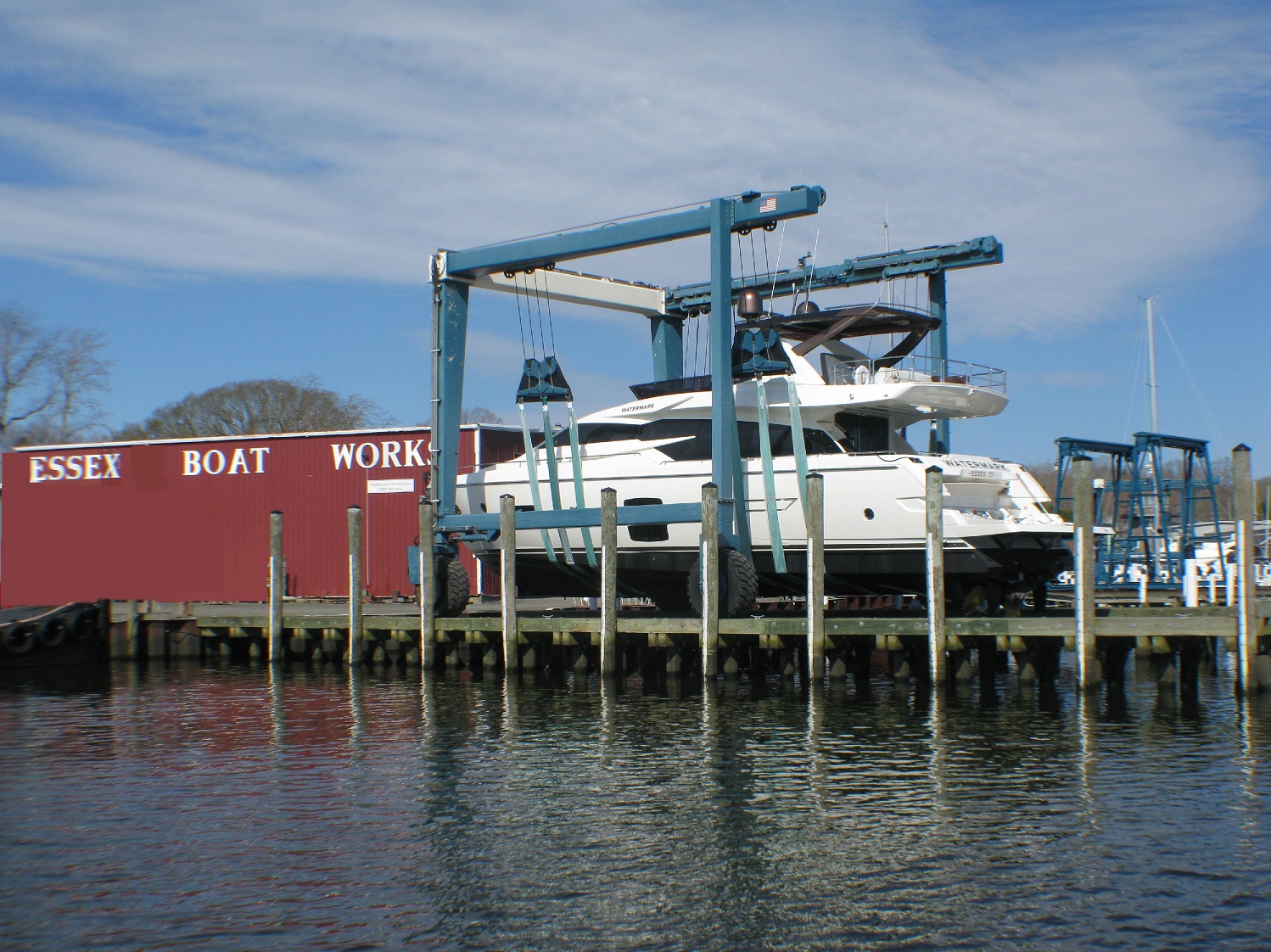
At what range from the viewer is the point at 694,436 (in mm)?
15945

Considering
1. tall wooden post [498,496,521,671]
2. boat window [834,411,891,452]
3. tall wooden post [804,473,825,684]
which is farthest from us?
boat window [834,411,891,452]

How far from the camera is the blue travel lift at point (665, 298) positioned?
14.7 metres

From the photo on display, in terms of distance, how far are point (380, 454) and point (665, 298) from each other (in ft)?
23.5

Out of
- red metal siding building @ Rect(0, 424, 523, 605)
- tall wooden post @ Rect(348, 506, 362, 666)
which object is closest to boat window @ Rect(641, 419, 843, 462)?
tall wooden post @ Rect(348, 506, 362, 666)

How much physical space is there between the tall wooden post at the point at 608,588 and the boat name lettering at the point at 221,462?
12655 millimetres

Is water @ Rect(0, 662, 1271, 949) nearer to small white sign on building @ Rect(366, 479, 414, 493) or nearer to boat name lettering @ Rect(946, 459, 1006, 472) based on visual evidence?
boat name lettering @ Rect(946, 459, 1006, 472)

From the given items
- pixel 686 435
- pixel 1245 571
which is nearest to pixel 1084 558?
pixel 1245 571

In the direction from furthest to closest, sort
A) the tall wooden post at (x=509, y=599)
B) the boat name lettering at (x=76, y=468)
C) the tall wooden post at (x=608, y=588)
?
the boat name lettering at (x=76, y=468) → the tall wooden post at (x=509, y=599) → the tall wooden post at (x=608, y=588)

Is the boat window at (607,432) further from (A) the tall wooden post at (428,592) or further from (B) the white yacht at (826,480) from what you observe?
(A) the tall wooden post at (428,592)

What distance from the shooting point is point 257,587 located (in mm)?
24531

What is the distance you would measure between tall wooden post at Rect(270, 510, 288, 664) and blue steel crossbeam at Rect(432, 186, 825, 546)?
2.31 meters

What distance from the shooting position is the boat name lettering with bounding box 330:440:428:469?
23547 millimetres

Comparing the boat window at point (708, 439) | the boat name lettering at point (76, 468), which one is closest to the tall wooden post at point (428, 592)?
the boat window at point (708, 439)

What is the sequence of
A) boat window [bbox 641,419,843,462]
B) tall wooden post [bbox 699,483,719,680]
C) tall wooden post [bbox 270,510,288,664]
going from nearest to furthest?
tall wooden post [bbox 699,483,719,680]
boat window [bbox 641,419,843,462]
tall wooden post [bbox 270,510,288,664]
